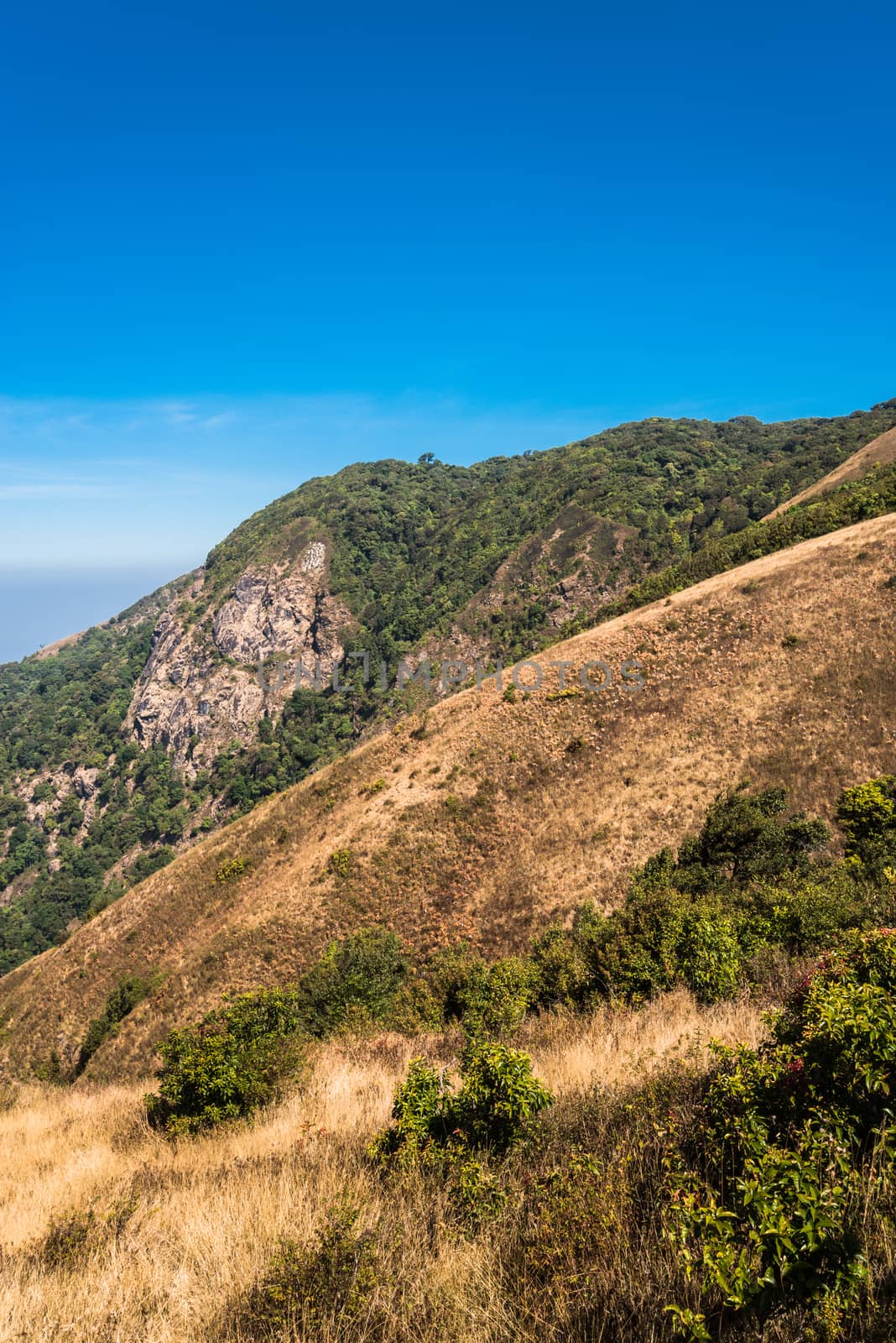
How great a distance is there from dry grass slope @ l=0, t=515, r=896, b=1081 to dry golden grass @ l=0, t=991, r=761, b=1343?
14.6 meters

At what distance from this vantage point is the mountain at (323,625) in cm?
10175

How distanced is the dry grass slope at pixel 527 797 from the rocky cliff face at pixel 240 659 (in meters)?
99.4

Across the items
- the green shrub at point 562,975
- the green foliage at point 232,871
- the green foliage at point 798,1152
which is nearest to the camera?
the green foliage at point 798,1152

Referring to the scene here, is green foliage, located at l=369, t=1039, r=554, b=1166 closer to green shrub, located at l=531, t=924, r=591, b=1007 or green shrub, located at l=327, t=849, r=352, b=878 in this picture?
green shrub, located at l=531, t=924, r=591, b=1007

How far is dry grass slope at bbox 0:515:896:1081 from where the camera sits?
82.6ft

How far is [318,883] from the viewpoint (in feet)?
97.9

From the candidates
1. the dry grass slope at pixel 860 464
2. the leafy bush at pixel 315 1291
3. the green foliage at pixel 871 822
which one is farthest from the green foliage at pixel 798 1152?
the dry grass slope at pixel 860 464

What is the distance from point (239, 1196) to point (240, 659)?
150920 millimetres

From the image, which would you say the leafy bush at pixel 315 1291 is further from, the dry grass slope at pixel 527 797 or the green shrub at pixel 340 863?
the green shrub at pixel 340 863

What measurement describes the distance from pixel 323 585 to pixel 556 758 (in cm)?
13178

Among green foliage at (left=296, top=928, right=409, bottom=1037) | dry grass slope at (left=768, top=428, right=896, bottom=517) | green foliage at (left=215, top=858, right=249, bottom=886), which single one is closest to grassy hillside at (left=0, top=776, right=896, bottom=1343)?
green foliage at (left=296, top=928, right=409, bottom=1037)

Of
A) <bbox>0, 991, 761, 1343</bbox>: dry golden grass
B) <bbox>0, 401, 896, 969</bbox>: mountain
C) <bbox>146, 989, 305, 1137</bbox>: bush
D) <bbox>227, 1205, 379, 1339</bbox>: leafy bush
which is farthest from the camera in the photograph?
<bbox>0, 401, 896, 969</bbox>: mountain

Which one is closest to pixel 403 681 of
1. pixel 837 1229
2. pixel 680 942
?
pixel 680 942

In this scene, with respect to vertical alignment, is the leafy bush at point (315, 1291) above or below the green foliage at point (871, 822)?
above
